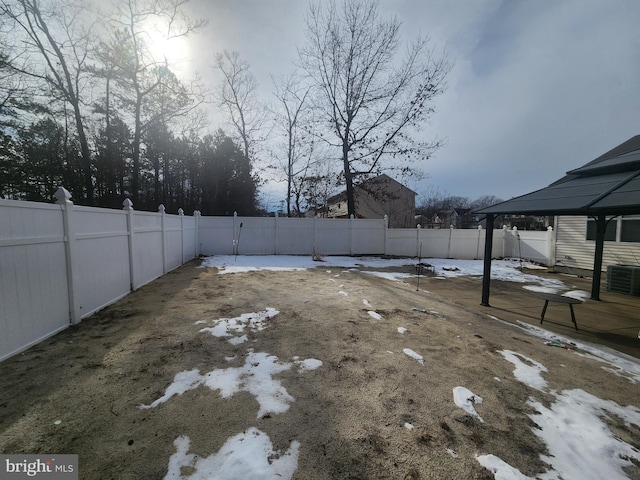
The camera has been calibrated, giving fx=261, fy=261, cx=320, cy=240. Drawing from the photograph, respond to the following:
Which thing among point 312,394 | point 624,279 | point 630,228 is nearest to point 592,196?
point 624,279

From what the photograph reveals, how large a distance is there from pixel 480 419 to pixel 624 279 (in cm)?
879

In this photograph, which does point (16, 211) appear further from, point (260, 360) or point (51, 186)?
point (51, 186)

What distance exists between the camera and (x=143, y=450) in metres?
1.73

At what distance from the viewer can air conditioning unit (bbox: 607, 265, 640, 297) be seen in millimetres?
7023

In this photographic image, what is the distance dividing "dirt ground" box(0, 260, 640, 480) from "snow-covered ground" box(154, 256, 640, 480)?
70 mm

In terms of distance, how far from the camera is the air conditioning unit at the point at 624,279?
702 centimetres

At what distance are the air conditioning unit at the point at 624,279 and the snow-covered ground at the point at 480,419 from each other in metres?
5.40

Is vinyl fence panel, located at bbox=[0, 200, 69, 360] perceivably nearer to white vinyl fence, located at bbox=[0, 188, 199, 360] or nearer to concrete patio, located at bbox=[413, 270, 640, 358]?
white vinyl fence, located at bbox=[0, 188, 199, 360]

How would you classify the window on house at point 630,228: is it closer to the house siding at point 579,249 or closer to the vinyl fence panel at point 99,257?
the house siding at point 579,249

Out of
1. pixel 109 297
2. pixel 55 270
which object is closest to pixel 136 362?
pixel 55 270

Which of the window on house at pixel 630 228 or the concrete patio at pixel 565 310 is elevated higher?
the window on house at pixel 630 228

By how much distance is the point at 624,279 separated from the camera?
725cm

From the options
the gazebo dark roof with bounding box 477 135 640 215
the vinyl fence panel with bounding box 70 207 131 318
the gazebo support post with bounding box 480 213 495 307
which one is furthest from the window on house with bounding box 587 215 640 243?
the vinyl fence panel with bounding box 70 207 131 318

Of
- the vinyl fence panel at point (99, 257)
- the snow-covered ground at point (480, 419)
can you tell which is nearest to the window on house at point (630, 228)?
the snow-covered ground at point (480, 419)
